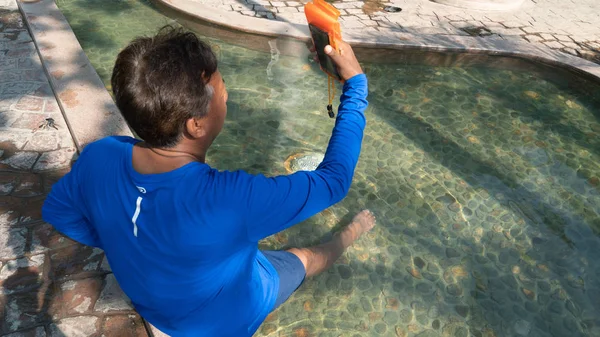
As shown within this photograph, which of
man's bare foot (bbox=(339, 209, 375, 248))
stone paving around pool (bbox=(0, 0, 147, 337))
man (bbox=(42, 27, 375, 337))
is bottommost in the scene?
man's bare foot (bbox=(339, 209, 375, 248))

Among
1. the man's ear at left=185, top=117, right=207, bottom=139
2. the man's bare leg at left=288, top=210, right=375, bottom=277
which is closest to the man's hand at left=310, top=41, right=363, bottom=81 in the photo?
the man's ear at left=185, top=117, right=207, bottom=139

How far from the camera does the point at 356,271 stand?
3.38 meters

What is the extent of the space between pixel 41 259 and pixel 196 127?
6.60ft

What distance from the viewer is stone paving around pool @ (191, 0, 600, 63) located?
21.3 feet

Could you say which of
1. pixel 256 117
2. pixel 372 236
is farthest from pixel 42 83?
pixel 372 236

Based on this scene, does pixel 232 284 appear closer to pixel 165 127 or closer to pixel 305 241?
pixel 165 127

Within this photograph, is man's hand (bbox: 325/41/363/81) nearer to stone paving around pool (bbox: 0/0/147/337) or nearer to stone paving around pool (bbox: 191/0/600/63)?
stone paving around pool (bbox: 0/0/147/337)

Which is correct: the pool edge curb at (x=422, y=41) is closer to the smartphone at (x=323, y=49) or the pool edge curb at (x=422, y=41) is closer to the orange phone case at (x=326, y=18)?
the smartphone at (x=323, y=49)

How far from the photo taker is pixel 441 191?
4.10 meters

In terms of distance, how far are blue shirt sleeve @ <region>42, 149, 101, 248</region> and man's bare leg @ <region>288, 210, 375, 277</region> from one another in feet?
4.25

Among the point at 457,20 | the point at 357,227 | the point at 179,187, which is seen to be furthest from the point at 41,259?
the point at 457,20

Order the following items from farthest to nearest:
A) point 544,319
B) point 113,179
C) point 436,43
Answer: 1. point 436,43
2. point 544,319
3. point 113,179

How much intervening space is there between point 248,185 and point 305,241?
86.0 inches

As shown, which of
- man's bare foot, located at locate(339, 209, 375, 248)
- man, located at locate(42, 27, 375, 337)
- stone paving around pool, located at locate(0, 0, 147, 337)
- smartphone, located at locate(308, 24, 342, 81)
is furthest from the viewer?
man's bare foot, located at locate(339, 209, 375, 248)
